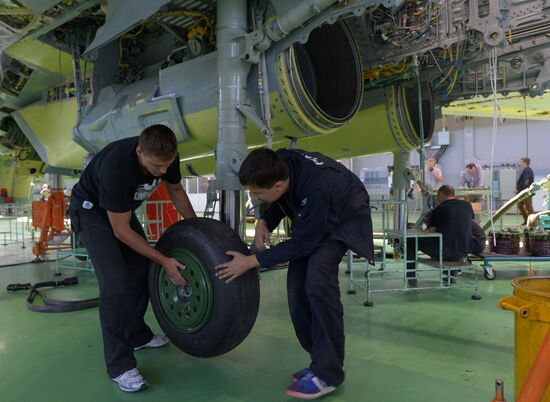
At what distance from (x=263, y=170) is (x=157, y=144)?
55 cm

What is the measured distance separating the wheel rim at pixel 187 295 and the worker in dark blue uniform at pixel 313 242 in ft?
0.56

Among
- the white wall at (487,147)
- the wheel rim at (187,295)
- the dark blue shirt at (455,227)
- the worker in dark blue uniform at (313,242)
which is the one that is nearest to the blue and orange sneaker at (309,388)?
the worker in dark blue uniform at (313,242)

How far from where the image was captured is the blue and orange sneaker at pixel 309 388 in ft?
6.82

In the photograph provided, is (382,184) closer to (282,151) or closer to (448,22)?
(448,22)

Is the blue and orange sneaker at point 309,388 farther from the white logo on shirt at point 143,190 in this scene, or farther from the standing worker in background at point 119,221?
the white logo on shirt at point 143,190

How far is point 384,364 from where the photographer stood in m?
2.53

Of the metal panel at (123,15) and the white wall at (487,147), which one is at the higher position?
the white wall at (487,147)

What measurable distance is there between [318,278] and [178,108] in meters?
2.41

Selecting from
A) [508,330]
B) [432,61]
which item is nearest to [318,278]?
[508,330]

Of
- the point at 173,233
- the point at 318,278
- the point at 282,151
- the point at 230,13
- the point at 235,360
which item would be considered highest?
the point at 230,13

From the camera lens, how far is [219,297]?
2270 mm

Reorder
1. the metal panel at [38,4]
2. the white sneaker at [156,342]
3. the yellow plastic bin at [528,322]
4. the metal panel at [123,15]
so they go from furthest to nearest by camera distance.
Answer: the metal panel at [38,4]
the metal panel at [123,15]
the white sneaker at [156,342]
the yellow plastic bin at [528,322]

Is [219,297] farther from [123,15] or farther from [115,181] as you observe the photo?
[123,15]

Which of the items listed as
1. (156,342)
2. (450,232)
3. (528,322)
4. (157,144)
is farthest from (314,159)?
(450,232)
